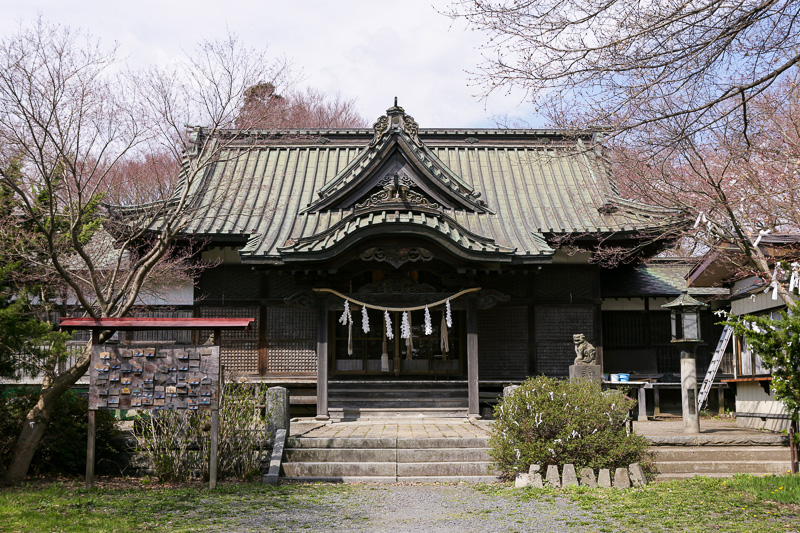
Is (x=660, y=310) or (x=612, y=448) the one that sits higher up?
(x=660, y=310)

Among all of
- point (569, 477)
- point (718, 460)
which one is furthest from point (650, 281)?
point (569, 477)

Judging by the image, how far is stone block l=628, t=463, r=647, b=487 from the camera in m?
9.38

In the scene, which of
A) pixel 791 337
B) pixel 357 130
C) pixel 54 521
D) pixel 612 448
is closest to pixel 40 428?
pixel 54 521

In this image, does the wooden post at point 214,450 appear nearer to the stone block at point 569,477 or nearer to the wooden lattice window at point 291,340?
the stone block at point 569,477

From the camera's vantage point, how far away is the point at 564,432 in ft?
31.4

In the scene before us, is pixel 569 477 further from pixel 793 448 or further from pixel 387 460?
pixel 793 448

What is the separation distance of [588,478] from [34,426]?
7.72m

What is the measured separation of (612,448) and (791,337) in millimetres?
2731

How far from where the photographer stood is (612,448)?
958cm

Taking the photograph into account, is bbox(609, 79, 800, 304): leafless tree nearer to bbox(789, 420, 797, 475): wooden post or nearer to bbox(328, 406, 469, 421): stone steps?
bbox(789, 420, 797, 475): wooden post

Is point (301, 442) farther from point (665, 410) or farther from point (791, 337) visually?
point (665, 410)

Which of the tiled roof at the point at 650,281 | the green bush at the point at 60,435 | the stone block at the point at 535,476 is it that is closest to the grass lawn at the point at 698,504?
the stone block at the point at 535,476

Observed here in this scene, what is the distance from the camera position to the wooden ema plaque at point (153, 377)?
973 centimetres

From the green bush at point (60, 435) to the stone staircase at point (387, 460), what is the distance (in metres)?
2.85
